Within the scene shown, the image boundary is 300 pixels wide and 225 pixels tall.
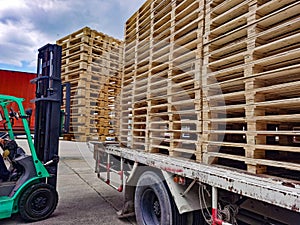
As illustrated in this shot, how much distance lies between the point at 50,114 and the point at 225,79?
306cm

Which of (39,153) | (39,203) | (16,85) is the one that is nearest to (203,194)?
(39,203)

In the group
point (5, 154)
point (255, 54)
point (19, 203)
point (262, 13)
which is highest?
point (262, 13)

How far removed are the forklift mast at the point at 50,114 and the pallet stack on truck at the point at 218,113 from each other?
1.16m

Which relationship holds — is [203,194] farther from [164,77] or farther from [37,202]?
[37,202]

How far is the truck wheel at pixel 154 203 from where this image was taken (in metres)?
2.78

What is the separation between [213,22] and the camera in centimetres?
257

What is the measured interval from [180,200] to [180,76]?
139 centimetres

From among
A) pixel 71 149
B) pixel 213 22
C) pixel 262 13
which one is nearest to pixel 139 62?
pixel 213 22

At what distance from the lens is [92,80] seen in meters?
7.47

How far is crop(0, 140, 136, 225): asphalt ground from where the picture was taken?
3881 mm

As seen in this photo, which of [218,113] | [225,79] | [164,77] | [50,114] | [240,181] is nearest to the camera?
[240,181]

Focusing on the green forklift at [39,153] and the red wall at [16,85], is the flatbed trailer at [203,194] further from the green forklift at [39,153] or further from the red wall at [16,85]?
the red wall at [16,85]

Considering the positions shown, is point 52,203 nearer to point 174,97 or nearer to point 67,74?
point 174,97

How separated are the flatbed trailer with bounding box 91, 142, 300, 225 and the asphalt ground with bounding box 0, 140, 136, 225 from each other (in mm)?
471
